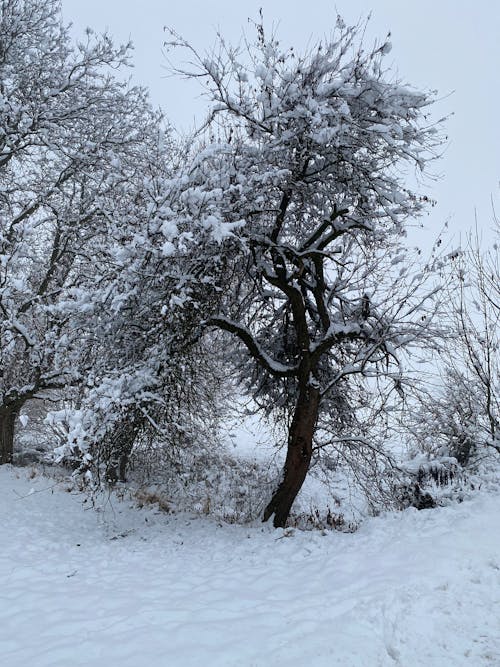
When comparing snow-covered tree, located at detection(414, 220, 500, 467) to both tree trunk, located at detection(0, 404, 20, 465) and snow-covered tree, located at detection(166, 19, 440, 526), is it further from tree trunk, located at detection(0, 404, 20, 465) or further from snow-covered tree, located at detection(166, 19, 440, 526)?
tree trunk, located at detection(0, 404, 20, 465)

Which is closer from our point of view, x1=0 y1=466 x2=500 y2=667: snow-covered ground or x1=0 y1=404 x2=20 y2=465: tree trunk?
x1=0 y1=466 x2=500 y2=667: snow-covered ground

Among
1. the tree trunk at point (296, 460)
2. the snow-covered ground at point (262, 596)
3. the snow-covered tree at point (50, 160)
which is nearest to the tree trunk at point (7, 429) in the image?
the snow-covered tree at point (50, 160)

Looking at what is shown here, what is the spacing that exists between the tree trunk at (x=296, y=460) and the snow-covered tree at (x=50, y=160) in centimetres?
471

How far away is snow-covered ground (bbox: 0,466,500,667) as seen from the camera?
3.30 metres

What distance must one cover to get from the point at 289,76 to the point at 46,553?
7.13m

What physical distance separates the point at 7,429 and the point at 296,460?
27.6 ft

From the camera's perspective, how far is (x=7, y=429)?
40.1 feet

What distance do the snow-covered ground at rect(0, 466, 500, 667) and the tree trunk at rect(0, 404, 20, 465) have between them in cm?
533

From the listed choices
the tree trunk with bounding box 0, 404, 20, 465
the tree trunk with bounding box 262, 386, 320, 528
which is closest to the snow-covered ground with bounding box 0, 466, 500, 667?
the tree trunk with bounding box 262, 386, 320, 528

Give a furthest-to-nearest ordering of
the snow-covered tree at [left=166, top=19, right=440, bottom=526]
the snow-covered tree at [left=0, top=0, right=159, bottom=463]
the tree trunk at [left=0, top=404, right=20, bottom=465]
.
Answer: the tree trunk at [left=0, top=404, right=20, bottom=465] → the snow-covered tree at [left=0, top=0, right=159, bottom=463] → the snow-covered tree at [left=166, top=19, right=440, bottom=526]

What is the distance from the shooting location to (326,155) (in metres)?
6.97

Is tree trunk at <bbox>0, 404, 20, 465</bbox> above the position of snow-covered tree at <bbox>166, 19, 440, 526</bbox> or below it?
below

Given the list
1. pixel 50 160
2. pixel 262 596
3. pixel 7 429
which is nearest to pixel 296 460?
pixel 262 596

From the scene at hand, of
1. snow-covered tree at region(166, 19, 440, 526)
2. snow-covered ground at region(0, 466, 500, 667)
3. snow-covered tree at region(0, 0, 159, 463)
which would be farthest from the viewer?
snow-covered tree at region(0, 0, 159, 463)
